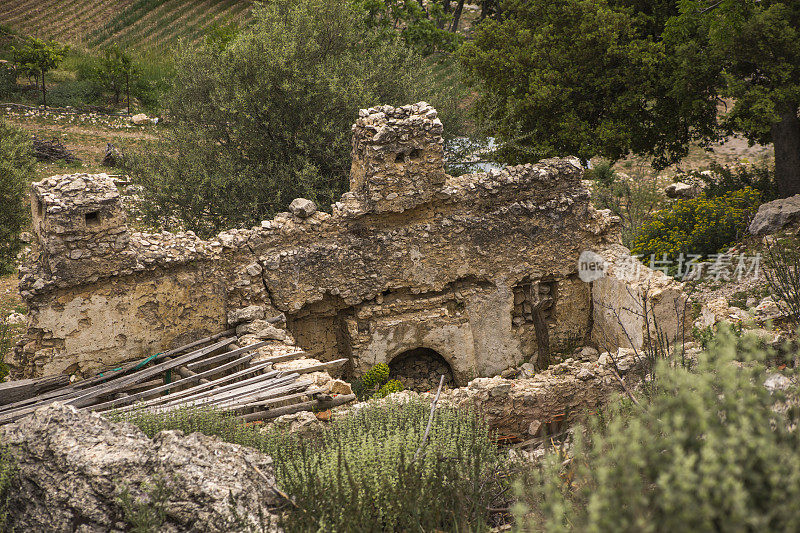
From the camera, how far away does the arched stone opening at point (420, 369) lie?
11.6 meters

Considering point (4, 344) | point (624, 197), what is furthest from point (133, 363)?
point (624, 197)

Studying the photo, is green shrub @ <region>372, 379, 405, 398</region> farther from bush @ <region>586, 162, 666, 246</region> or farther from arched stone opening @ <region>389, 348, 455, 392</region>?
bush @ <region>586, 162, 666, 246</region>

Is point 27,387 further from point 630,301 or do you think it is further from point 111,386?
point 630,301

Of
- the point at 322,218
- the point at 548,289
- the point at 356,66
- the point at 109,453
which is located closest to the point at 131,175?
the point at 356,66

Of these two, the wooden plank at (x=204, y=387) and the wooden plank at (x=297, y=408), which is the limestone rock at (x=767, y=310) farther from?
the wooden plank at (x=204, y=387)

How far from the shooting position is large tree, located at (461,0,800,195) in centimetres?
1333

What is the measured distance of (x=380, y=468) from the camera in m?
6.02

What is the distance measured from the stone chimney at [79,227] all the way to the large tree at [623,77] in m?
8.98

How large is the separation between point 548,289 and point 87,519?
26.6 ft

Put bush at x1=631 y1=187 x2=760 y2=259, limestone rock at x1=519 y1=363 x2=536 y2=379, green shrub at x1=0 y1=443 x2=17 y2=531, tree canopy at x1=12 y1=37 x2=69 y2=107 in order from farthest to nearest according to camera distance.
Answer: tree canopy at x1=12 y1=37 x2=69 y2=107
bush at x1=631 y1=187 x2=760 y2=259
limestone rock at x1=519 y1=363 x2=536 y2=379
green shrub at x1=0 y1=443 x2=17 y2=531

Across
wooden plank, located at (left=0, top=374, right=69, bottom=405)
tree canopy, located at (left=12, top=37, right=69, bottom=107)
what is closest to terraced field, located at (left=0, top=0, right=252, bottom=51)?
tree canopy, located at (left=12, top=37, right=69, bottom=107)

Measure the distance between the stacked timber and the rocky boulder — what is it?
1688 mm

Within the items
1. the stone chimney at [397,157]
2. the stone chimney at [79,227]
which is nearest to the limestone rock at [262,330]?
the stone chimney at [79,227]

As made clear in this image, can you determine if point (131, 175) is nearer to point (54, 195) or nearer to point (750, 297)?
point (54, 195)
